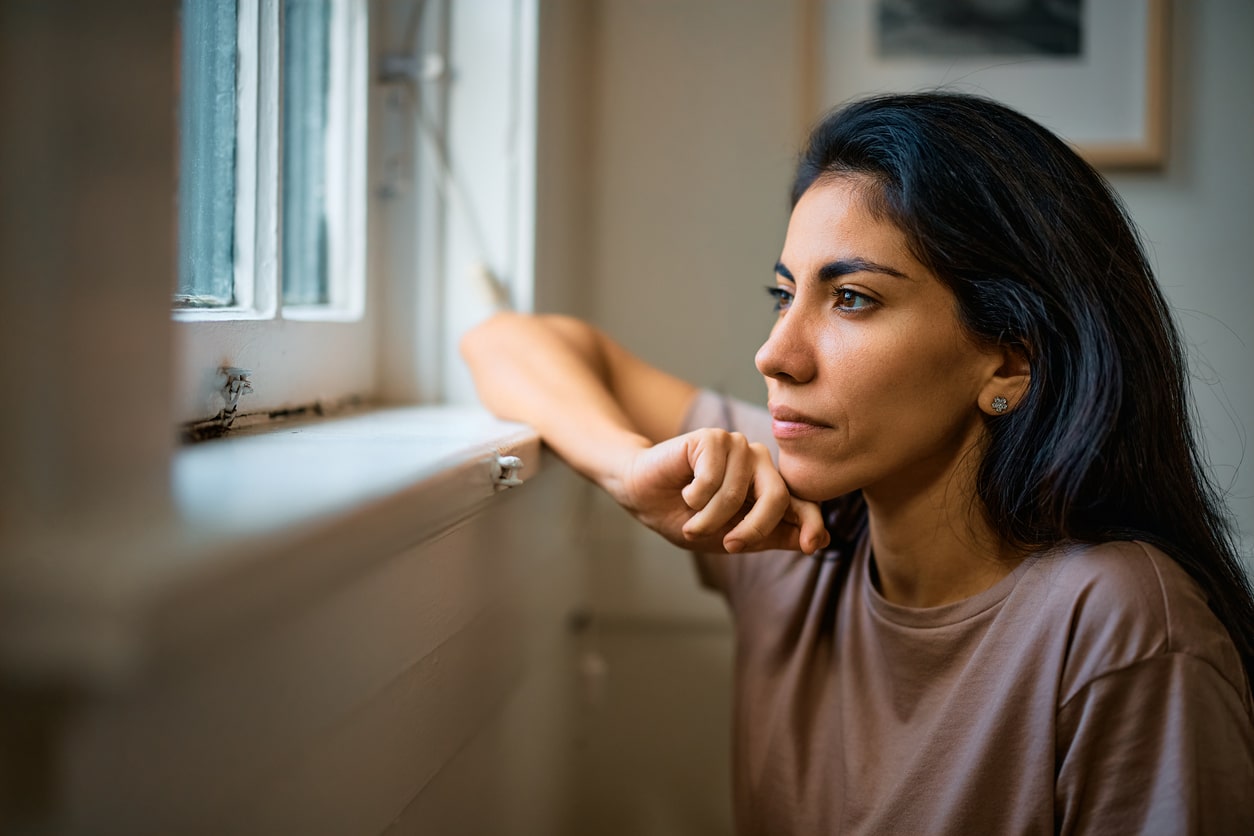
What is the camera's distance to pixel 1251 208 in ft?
4.80

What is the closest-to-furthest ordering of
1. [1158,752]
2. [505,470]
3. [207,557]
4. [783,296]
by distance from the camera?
[207,557]
[1158,752]
[505,470]
[783,296]

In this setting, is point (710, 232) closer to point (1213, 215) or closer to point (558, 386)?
point (558, 386)

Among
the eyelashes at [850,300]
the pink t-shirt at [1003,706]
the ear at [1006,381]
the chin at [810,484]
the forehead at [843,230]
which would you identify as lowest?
the pink t-shirt at [1003,706]

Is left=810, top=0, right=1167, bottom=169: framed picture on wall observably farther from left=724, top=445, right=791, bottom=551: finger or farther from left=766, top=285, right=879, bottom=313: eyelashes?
left=724, top=445, right=791, bottom=551: finger

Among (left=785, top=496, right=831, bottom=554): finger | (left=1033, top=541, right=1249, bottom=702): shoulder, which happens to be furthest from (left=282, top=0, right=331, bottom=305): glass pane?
(left=1033, top=541, right=1249, bottom=702): shoulder

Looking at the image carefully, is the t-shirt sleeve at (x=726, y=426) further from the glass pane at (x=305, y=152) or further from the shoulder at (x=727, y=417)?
the glass pane at (x=305, y=152)

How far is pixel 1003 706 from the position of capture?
30.6 inches

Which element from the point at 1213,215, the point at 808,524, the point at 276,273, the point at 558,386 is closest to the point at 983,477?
the point at 808,524

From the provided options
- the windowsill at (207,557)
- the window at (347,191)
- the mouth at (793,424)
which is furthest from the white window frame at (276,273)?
the mouth at (793,424)

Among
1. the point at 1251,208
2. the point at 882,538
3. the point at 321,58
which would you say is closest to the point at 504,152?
the point at 321,58

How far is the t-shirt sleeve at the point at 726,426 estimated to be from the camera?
1079mm

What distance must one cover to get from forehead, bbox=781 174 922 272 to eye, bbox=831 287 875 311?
31 millimetres

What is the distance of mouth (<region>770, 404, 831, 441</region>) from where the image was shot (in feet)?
2.72

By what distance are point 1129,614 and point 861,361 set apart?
0.92ft
